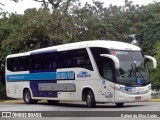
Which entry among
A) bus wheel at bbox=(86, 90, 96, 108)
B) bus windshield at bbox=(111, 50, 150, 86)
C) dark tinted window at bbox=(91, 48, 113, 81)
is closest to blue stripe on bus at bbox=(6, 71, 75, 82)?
bus wheel at bbox=(86, 90, 96, 108)

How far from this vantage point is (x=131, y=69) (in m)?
19.9

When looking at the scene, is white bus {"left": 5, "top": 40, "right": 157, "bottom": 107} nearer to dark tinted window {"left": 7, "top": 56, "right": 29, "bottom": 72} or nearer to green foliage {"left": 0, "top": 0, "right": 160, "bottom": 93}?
dark tinted window {"left": 7, "top": 56, "right": 29, "bottom": 72}

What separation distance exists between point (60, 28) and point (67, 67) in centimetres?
1314

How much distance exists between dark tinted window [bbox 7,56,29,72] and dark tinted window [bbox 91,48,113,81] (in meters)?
7.20

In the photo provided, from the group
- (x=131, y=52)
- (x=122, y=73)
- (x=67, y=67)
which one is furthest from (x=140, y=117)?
(x=67, y=67)

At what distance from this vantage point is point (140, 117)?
46.7 feet

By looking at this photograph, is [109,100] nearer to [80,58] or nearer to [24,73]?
[80,58]

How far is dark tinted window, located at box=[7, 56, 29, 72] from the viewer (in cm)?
2619

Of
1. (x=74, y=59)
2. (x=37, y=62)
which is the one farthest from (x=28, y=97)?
(x=74, y=59)

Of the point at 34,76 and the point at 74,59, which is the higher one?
the point at 74,59

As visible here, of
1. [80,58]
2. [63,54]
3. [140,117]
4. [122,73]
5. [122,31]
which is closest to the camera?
[140,117]

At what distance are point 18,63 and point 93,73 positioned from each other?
8.21m

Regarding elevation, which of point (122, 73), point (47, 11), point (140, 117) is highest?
point (47, 11)

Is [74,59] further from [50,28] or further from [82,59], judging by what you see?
[50,28]
